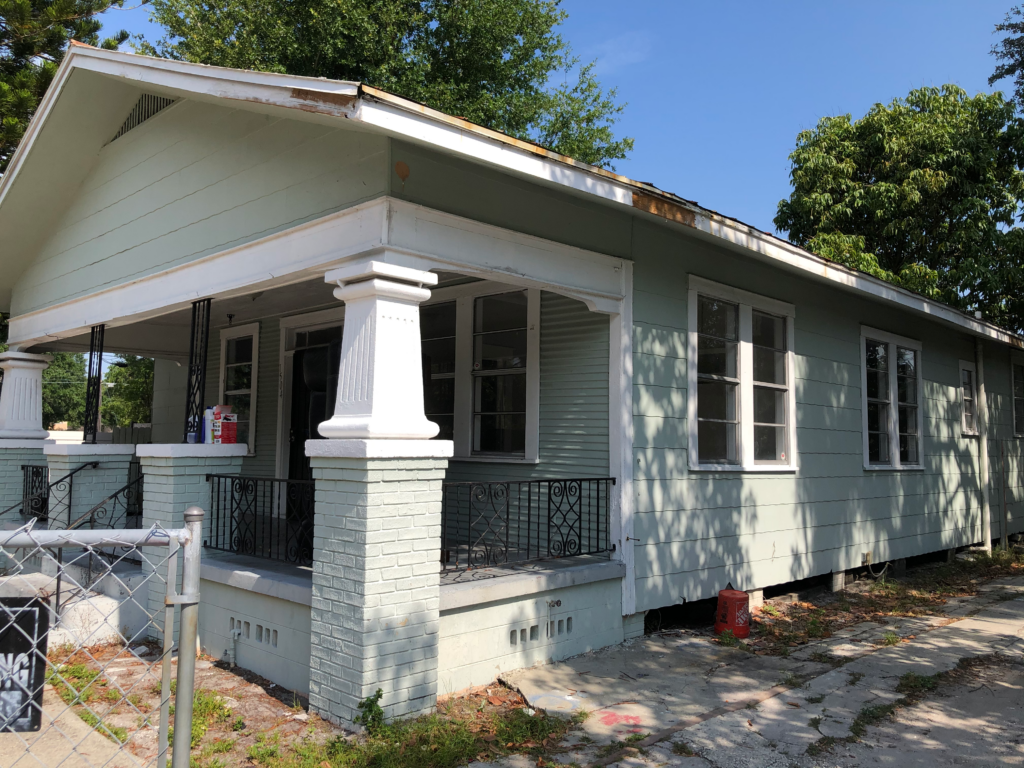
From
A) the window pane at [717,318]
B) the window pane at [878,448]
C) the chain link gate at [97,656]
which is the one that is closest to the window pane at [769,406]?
the window pane at [717,318]

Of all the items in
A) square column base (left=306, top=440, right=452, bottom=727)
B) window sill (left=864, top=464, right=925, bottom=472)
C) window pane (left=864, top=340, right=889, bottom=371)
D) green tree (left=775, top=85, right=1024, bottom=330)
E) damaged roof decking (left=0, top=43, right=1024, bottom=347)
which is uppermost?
green tree (left=775, top=85, right=1024, bottom=330)

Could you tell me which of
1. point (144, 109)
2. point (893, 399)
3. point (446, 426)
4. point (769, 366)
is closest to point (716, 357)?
point (769, 366)

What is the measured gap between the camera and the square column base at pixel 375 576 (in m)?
4.34

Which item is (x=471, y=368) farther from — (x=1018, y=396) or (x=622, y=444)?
(x=1018, y=396)

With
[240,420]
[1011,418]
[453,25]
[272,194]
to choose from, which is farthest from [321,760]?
[453,25]

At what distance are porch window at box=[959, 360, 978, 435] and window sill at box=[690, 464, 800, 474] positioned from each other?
16.8 ft

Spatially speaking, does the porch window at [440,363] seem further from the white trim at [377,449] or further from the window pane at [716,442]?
the white trim at [377,449]

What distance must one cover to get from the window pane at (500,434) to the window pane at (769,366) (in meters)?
2.46

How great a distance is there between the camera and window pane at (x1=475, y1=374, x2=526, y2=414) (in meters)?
7.09

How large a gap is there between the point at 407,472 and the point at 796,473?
4.99 meters

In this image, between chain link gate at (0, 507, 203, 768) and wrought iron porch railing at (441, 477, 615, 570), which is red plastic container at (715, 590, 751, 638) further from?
chain link gate at (0, 507, 203, 768)

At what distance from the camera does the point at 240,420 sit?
10305 millimetres

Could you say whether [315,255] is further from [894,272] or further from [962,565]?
[894,272]

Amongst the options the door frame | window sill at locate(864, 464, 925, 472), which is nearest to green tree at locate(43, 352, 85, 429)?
the door frame
